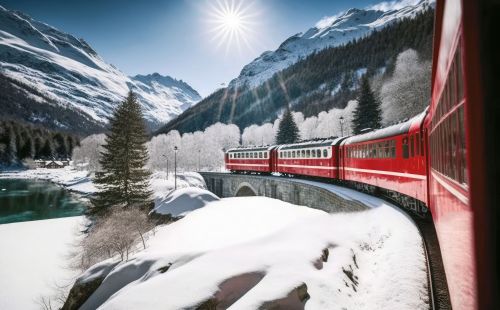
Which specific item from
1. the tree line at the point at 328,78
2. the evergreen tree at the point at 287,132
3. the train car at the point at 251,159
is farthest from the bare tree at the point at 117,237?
the tree line at the point at 328,78

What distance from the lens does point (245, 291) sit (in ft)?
26.8

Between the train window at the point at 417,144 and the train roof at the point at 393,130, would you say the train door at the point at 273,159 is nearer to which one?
the train roof at the point at 393,130

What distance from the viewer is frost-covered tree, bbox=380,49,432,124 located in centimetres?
4471

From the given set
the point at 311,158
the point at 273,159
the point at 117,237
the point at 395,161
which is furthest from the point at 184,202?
the point at 395,161

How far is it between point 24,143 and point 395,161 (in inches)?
5298

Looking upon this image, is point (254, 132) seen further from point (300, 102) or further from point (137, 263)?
point (137, 263)

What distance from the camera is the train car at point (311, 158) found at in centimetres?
2378

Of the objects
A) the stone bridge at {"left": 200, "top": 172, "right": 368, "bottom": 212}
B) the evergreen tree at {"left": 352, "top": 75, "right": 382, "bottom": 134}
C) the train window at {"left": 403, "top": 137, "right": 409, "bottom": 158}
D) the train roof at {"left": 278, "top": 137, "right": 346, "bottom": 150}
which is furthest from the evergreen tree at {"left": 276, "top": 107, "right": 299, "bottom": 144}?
the train window at {"left": 403, "top": 137, "right": 409, "bottom": 158}

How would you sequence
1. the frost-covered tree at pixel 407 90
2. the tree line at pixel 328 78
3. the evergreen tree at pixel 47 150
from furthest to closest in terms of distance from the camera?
the tree line at pixel 328 78
the evergreen tree at pixel 47 150
the frost-covered tree at pixel 407 90

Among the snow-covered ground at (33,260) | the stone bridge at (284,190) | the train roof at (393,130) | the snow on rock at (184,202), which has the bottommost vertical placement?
the snow-covered ground at (33,260)

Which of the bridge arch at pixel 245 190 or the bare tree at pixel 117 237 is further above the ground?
the bridge arch at pixel 245 190

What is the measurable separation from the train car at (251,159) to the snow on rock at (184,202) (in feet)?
26.9

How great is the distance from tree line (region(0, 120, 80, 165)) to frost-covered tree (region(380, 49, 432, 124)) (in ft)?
397

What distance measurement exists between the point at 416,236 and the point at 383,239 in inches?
49.7
